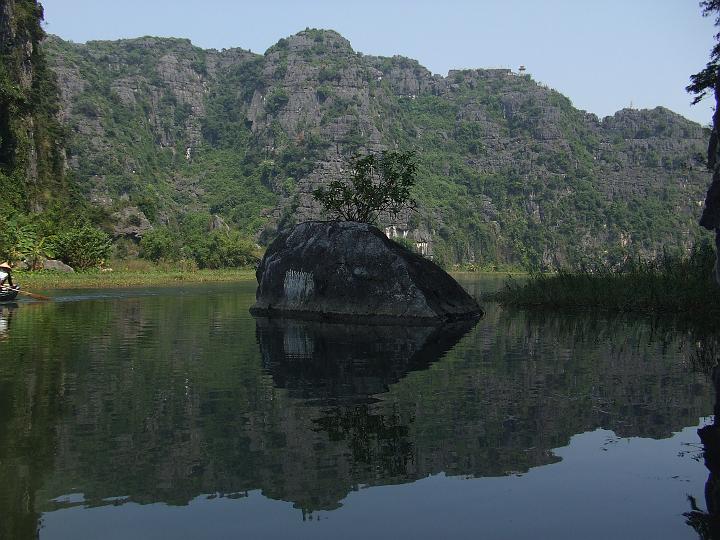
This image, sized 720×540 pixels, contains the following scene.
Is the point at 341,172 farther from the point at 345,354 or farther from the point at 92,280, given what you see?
the point at 345,354

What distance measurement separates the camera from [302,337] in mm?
16297

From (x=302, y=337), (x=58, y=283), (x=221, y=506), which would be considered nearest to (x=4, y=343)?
(x=302, y=337)

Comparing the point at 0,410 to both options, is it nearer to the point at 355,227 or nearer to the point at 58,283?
the point at 355,227

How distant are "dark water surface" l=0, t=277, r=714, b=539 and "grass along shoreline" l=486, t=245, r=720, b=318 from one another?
244 inches

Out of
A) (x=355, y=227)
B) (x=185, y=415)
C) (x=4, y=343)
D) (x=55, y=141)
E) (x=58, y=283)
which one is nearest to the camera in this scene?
(x=185, y=415)

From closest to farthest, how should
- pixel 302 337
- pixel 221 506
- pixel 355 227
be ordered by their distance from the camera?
pixel 221 506 → pixel 302 337 → pixel 355 227

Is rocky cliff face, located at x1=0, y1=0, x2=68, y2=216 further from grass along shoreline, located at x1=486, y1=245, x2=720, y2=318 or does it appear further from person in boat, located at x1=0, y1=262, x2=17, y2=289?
grass along shoreline, located at x1=486, y1=245, x2=720, y2=318

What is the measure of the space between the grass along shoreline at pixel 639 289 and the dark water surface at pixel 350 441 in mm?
6188

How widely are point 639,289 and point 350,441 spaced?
1641cm

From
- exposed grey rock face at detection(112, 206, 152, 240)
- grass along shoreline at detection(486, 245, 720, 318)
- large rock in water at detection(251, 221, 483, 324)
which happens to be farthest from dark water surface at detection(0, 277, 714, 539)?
exposed grey rock face at detection(112, 206, 152, 240)

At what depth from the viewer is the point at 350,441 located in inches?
273

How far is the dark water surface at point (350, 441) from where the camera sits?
5098 millimetres

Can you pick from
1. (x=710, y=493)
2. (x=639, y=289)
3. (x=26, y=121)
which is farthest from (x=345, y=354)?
(x=26, y=121)

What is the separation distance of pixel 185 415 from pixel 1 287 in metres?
20.2
